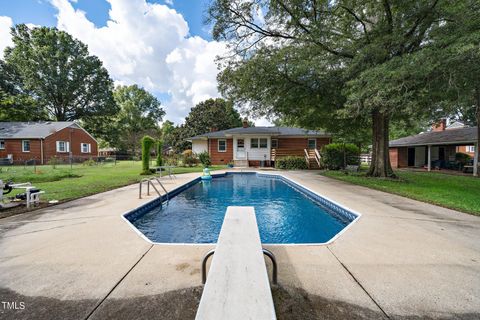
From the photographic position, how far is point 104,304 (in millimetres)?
2064

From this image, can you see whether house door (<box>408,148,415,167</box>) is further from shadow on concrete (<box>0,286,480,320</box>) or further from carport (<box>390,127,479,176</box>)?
shadow on concrete (<box>0,286,480,320</box>)

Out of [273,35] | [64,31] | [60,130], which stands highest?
[64,31]

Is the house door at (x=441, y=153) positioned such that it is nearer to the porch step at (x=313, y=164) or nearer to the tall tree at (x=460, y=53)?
the porch step at (x=313, y=164)

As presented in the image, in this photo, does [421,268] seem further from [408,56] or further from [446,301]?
[408,56]

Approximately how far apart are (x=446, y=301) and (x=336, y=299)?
108 centimetres

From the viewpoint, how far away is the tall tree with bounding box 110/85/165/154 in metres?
40.8

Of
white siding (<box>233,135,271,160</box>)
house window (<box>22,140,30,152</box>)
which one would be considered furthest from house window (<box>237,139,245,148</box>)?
house window (<box>22,140,30,152</box>)

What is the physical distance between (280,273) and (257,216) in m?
3.93

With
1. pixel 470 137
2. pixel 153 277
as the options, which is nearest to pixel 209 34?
pixel 153 277

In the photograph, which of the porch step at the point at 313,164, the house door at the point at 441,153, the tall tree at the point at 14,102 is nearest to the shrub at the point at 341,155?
the porch step at the point at 313,164

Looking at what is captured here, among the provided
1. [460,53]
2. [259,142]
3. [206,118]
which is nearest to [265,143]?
[259,142]

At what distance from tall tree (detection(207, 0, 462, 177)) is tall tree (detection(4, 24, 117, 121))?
31.7m

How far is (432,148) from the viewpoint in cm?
1994

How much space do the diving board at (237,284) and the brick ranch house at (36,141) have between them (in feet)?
88.9
